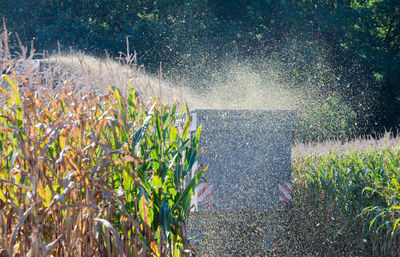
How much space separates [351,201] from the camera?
8266 millimetres

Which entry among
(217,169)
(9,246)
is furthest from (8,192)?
(217,169)

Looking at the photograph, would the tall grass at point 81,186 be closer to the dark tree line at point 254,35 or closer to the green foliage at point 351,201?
the green foliage at point 351,201

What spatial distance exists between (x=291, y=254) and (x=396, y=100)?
803 inches

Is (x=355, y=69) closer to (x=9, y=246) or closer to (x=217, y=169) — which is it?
(x=217, y=169)

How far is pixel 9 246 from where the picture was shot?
9.14 ft

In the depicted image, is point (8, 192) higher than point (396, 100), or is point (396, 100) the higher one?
point (8, 192)

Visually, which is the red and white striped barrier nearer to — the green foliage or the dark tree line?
the green foliage

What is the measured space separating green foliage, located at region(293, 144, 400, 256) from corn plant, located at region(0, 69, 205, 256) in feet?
14.5

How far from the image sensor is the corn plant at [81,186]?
2867 millimetres

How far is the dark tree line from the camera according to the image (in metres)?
24.9

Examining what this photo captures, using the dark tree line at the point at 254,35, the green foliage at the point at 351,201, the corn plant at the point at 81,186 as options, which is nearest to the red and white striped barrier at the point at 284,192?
the green foliage at the point at 351,201

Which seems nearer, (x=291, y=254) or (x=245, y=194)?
(x=245, y=194)

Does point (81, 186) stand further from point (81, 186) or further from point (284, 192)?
point (284, 192)

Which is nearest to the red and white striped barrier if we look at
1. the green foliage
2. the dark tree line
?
the green foliage
